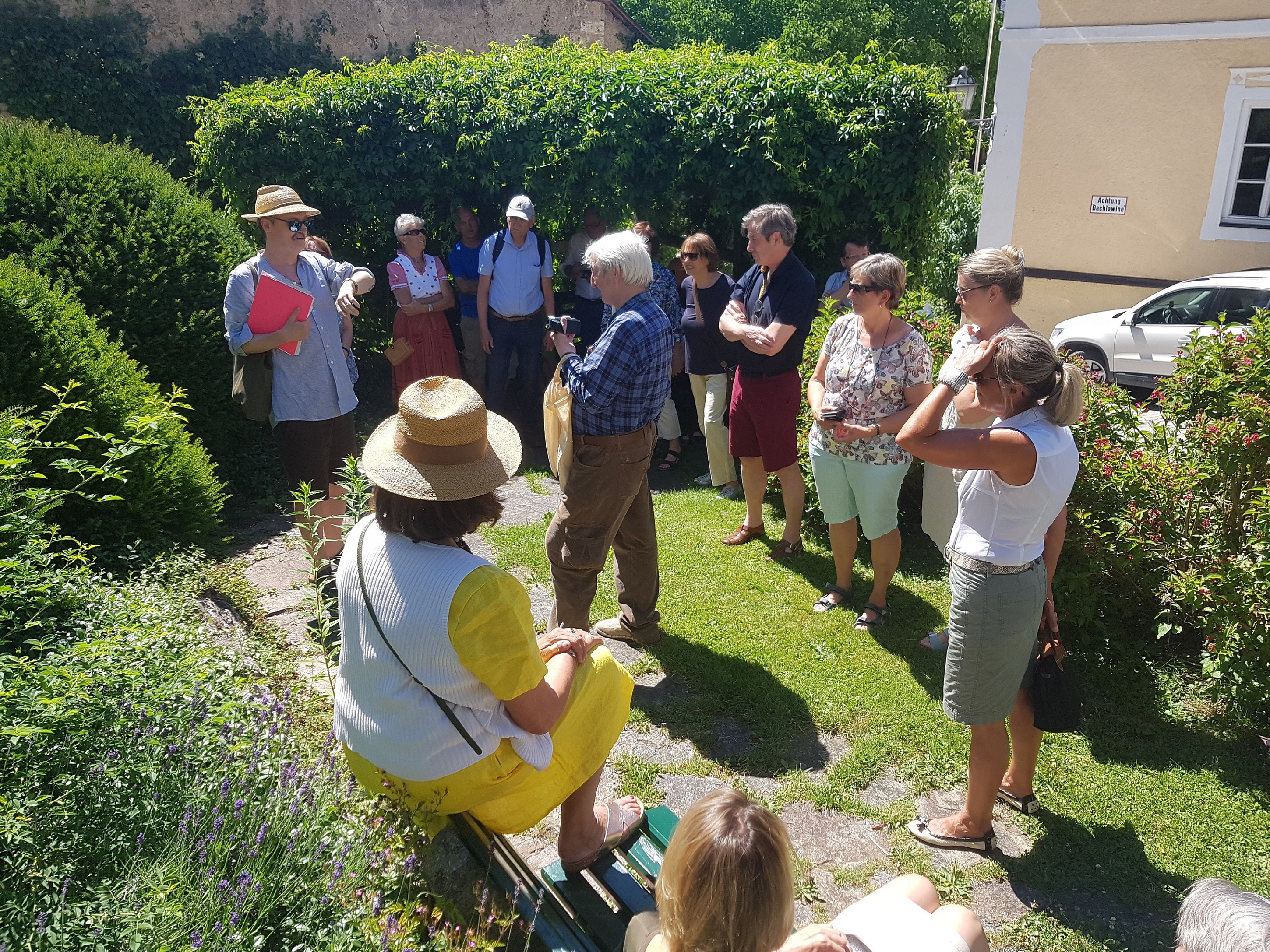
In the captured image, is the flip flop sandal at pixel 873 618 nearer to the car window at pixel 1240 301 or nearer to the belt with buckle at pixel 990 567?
the belt with buckle at pixel 990 567

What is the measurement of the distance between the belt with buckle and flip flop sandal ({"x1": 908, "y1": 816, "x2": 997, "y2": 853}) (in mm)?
1001

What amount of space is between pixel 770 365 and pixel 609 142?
3.83 m

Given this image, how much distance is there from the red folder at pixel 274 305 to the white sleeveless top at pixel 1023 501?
319 cm

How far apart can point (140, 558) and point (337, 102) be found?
5.97 m

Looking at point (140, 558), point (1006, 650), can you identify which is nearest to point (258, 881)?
point (1006, 650)

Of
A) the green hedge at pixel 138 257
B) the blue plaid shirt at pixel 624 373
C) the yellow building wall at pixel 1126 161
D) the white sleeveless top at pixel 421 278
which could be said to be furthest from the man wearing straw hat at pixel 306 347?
the yellow building wall at pixel 1126 161

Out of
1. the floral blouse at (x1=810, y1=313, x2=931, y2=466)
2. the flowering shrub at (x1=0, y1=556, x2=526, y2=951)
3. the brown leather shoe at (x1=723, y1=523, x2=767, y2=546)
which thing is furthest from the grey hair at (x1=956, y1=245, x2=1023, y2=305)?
the flowering shrub at (x1=0, y1=556, x2=526, y2=951)

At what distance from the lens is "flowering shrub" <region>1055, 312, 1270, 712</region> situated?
380 centimetres

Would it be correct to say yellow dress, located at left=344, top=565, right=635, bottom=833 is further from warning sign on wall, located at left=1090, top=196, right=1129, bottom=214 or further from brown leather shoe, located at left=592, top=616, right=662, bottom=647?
warning sign on wall, located at left=1090, top=196, right=1129, bottom=214

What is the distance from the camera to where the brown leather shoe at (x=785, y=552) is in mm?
5730

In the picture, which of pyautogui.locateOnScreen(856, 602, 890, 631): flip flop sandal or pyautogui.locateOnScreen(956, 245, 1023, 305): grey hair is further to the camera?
pyautogui.locateOnScreen(856, 602, 890, 631): flip flop sandal

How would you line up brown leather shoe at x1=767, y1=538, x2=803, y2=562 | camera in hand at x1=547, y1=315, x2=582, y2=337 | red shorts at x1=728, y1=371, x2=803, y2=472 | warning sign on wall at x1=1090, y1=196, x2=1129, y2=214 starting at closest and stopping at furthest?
camera in hand at x1=547, y1=315, x2=582, y2=337 → red shorts at x1=728, y1=371, x2=803, y2=472 → brown leather shoe at x1=767, y1=538, x2=803, y2=562 → warning sign on wall at x1=1090, y1=196, x2=1129, y2=214

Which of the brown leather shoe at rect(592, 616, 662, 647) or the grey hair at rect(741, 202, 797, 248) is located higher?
the grey hair at rect(741, 202, 797, 248)

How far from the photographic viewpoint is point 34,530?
3.11 m
